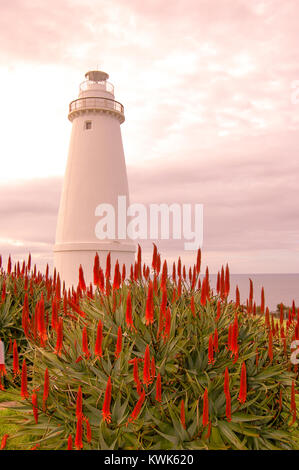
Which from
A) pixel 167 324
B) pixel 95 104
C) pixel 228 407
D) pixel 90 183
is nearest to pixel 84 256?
pixel 90 183

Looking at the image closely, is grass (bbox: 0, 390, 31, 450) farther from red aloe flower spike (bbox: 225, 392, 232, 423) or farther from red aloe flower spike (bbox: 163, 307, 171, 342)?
red aloe flower spike (bbox: 225, 392, 232, 423)

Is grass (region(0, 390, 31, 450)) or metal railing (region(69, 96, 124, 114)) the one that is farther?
metal railing (region(69, 96, 124, 114))

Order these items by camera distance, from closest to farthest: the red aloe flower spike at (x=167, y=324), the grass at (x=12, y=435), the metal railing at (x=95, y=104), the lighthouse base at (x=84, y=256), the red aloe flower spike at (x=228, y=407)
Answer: the red aloe flower spike at (x=228, y=407)
the red aloe flower spike at (x=167, y=324)
the grass at (x=12, y=435)
the lighthouse base at (x=84, y=256)
the metal railing at (x=95, y=104)

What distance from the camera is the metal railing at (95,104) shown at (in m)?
26.3

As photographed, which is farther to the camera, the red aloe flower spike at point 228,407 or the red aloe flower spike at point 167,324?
the red aloe flower spike at point 167,324

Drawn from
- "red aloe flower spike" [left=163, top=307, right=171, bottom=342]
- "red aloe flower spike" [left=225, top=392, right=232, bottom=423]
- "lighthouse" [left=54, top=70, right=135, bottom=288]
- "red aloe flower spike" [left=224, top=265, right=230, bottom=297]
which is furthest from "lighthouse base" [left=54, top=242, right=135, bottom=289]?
"red aloe flower spike" [left=225, top=392, right=232, bottom=423]

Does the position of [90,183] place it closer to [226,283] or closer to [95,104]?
[95,104]

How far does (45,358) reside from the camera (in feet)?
17.2

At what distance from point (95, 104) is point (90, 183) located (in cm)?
585

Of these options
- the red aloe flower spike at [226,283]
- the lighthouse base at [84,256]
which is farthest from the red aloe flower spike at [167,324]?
the lighthouse base at [84,256]

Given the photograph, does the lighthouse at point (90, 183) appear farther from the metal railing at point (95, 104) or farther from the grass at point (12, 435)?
the grass at point (12, 435)

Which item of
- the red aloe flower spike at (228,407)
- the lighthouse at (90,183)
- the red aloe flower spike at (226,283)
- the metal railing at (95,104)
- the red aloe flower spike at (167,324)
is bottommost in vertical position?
the red aloe flower spike at (228,407)

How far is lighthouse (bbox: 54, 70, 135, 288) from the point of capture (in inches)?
964
